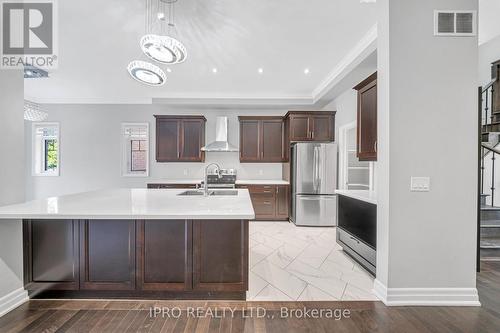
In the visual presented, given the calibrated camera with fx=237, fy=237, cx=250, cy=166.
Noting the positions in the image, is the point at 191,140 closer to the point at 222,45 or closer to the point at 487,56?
the point at 222,45

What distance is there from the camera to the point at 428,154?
222 cm

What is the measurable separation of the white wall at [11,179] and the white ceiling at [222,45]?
1166 millimetres

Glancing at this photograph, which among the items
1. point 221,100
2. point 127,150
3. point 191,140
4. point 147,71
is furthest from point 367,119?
point 127,150

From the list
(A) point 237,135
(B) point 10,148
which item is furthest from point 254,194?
(B) point 10,148

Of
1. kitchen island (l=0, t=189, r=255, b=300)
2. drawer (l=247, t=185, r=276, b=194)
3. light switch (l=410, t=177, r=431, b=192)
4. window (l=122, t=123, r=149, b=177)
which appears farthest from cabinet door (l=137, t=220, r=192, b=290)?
window (l=122, t=123, r=149, b=177)

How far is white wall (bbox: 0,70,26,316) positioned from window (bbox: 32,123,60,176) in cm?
442

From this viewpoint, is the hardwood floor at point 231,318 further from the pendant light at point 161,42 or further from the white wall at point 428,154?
the pendant light at point 161,42

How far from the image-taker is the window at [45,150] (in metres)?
5.82

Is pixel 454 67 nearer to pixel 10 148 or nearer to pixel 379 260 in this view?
pixel 379 260

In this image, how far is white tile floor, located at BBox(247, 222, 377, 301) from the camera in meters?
2.36

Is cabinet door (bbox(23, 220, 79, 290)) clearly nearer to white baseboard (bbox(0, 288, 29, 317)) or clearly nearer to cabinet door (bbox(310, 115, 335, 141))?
white baseboard (bbox(0, 288, 29, 317))

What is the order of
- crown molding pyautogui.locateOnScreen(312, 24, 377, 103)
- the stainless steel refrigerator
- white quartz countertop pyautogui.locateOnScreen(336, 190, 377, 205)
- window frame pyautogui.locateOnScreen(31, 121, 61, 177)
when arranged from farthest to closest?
window frame pyautogui.locateOnScreen(31, 121, 61, 177), the stainless steel refrigerator, crown molding pyautogui.locateOnScreen(312, 24, 377, 103), white quartz countertop pyautogui.locateOnScreen(336, 190, 377, 205)

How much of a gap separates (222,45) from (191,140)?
262 cm

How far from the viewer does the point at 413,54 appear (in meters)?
2.21
